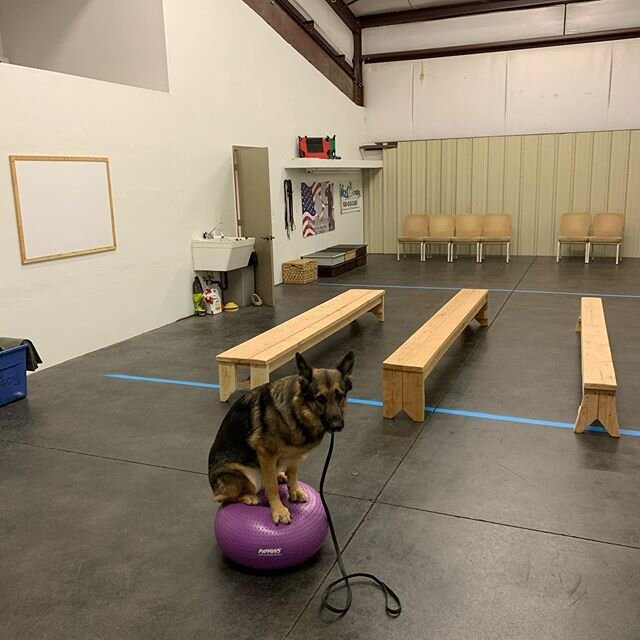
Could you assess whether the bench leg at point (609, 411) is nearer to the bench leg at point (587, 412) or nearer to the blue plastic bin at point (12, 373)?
the bench leg at point (587, 412)

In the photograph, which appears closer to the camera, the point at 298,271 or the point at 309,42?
the point at 298,271

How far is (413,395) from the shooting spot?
3.87 m

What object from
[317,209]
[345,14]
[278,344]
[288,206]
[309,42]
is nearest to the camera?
[278,344]

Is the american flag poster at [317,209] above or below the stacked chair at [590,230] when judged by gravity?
above

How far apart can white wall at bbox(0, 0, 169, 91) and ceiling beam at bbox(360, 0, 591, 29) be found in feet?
22.3

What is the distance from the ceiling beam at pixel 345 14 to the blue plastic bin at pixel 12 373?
29.3 feet

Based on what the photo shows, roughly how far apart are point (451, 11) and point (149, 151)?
7694mm

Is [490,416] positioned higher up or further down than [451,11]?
further down

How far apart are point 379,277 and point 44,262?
5360 mm

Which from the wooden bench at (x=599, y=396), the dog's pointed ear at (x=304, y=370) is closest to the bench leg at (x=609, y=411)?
the wooden bench at (x=599, y=396)

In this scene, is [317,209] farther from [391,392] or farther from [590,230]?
[391,392]

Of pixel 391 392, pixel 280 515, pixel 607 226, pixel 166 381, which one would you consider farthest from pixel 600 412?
pixel 607 226

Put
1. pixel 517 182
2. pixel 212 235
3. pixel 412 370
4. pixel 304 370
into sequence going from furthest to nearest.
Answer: pixel 517 182 < pixel 212 235 < pixel 412 370 < pixel 304 370

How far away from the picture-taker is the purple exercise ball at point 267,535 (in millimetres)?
2326
